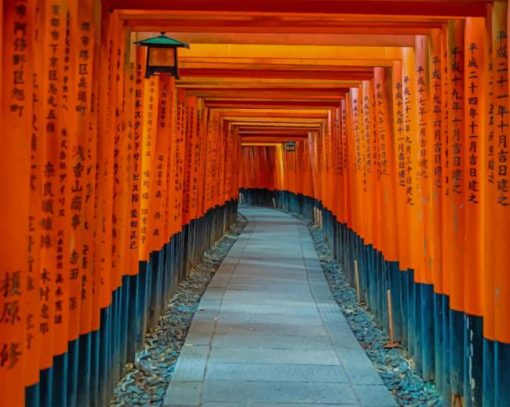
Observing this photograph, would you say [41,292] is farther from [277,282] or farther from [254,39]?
[277,282]

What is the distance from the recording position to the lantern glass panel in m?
5.18

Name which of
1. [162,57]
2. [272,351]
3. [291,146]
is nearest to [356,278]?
[272,351]

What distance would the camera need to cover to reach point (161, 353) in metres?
6.31

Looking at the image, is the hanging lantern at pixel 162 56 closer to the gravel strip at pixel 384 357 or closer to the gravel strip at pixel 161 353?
the gravel strip at pixel 161 353

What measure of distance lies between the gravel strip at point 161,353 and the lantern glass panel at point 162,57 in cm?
268

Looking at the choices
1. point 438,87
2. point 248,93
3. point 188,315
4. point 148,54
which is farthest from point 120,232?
point 248,93

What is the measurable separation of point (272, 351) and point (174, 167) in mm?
3267

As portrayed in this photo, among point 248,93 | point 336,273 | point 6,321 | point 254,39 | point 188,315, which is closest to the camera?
point 6,321

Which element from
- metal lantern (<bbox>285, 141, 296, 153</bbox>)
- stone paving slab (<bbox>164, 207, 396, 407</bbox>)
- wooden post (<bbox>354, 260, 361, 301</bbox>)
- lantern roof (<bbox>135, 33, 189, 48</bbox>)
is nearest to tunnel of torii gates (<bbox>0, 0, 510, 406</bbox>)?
lantern roof (<bbox>135, 33, 189, 48</bbox>)

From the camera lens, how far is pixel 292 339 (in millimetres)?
6730

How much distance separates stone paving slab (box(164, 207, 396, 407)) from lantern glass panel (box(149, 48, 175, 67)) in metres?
2.66

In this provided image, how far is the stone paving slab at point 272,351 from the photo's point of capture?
16.4 feet

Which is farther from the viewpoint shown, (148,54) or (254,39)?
(254,39)

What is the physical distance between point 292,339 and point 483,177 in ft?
11.1
